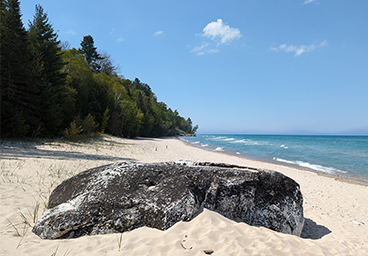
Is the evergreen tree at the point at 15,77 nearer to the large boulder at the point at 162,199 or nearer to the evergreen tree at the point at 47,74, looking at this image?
the evergreen tree at the point at 47,74

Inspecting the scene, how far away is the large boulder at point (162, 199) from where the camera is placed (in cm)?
330

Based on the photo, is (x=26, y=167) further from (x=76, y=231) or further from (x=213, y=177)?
(x=213, y=177)

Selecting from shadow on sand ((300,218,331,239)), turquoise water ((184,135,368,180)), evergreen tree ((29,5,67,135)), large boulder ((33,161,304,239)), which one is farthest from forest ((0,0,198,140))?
turquoise water ((184,135,368,180))

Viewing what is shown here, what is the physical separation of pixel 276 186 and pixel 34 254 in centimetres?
→ 430

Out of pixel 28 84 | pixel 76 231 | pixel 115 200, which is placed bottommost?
pixel 76 231

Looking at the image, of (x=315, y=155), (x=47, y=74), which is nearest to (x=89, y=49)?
(x=47, y=74)

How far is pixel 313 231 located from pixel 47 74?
2296 cm

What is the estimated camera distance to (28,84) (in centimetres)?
1634

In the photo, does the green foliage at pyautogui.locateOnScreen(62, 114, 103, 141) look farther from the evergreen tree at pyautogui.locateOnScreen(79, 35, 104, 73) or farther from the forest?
the evergreen tree at pyautogui.locateOnScreen(79, 35, 104, 73)

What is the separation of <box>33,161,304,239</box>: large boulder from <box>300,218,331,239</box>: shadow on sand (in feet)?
1.25

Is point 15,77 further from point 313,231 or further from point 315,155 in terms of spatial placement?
point 315,155

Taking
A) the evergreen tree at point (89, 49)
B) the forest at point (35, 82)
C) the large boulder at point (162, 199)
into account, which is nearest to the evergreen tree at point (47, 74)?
the forest at point (35, 82)

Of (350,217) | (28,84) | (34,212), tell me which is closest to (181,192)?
(34,212)

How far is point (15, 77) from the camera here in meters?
15.5
